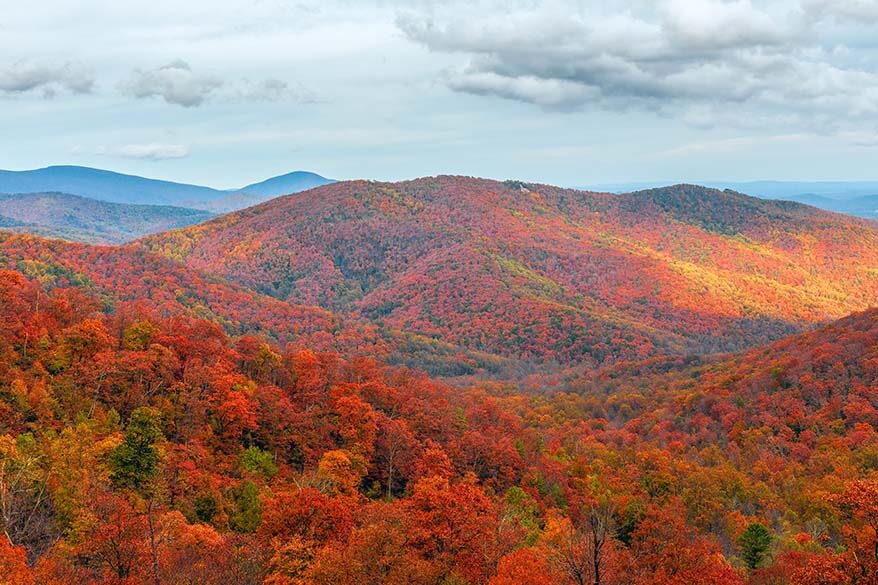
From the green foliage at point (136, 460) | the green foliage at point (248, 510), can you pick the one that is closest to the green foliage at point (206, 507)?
the green foliage at point (248, 510)

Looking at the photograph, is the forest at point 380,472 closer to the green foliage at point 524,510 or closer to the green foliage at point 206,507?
the green foliage at point 206,507

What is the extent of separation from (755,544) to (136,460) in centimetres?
4579

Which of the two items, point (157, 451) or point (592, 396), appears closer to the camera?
point (157, 451)

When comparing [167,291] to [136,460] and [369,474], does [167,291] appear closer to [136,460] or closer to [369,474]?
[369,474]

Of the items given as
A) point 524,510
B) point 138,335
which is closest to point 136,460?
point 138,335

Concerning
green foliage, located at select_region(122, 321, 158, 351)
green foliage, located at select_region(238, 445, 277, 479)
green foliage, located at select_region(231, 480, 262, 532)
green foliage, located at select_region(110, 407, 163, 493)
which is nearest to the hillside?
green foliage, located at select_region(122, 321, 158, 351)

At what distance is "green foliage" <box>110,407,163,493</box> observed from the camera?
1665 inches

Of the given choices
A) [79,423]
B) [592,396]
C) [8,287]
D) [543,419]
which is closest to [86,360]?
[79,423]

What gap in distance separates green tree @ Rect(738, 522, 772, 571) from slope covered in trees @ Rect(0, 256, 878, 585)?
149 mm

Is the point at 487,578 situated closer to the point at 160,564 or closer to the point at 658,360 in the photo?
the point at 160,564

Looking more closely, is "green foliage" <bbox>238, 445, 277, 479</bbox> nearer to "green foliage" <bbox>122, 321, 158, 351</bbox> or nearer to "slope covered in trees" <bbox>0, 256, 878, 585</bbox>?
"slope covered in trees" <bbox>0, 256, 878, 585</bbox>

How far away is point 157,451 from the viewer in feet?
144

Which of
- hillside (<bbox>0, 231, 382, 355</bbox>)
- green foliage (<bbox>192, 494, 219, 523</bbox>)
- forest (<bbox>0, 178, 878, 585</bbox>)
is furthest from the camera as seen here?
hillside (<bbox>0, 231, 382, 355</bbox>)

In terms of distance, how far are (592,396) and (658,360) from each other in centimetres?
3261
